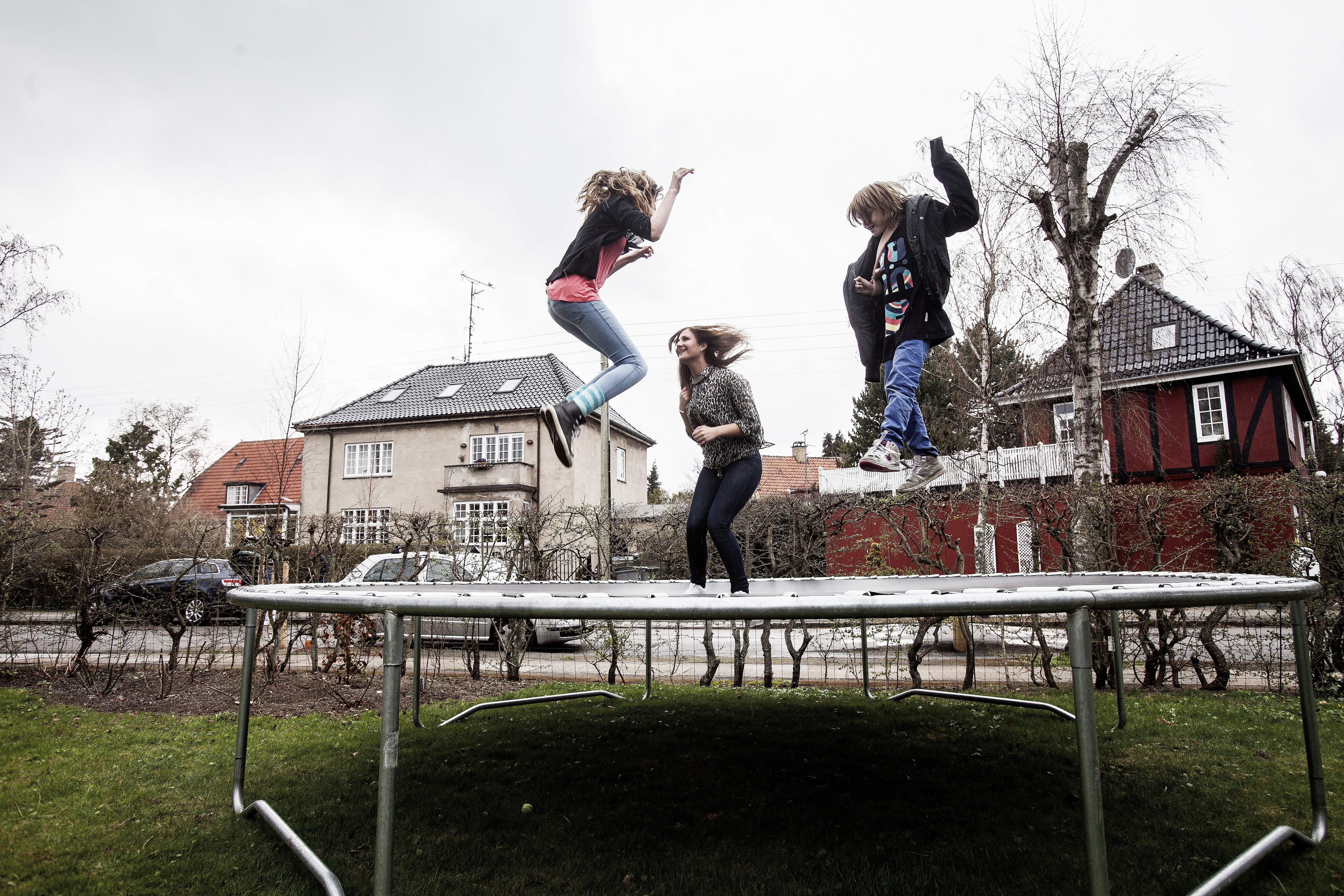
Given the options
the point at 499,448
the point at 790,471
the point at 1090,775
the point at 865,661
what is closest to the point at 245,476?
the point at 499,448

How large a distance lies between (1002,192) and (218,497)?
29.8 meters

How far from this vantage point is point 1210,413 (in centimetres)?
1695

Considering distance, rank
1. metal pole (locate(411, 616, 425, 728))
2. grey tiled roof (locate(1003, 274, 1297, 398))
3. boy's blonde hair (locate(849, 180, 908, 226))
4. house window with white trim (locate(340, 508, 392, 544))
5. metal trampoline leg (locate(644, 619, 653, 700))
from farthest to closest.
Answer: grey tiled roof (locate(1003, 274, 1297, 398))
house window with white trim (locate(340, 508, 392, 544))
metal trampoline leg (locate(644, 619, 653, 700))
metal pole (locate(411, 616, 425, 728))
boy's blonde hair (locate(849, 180, 908, 226))

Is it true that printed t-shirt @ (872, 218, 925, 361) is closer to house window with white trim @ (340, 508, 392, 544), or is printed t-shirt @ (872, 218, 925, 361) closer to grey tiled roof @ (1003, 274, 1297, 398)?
house window with white trim @ (340, 508, 392, 544)

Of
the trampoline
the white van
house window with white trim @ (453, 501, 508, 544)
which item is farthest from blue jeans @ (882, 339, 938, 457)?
house window with white trim @ (453, 501, 508, 544)

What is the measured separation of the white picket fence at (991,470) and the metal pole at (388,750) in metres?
2.19

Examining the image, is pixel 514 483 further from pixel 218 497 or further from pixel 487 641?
pixel 218 497

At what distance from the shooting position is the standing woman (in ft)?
10.3

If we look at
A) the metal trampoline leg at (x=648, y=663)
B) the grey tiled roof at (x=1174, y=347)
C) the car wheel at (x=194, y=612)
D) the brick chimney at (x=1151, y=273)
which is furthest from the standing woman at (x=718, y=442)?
the grey tiled roof at (x=1174, y=347)

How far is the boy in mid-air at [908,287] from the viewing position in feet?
9.52

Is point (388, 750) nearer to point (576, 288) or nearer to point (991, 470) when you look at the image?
point (576, 288)

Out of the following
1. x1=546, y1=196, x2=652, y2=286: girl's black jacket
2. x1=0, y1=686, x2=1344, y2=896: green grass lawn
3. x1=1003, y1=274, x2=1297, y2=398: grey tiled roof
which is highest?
x1=1003, y1=274, x2=1297, y2=398: grey tiled roof

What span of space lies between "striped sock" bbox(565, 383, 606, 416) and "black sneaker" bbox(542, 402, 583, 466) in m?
0.02

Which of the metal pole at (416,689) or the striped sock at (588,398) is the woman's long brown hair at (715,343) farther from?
the metal pole at (416,689)
